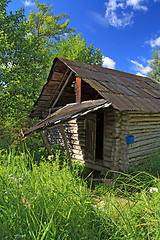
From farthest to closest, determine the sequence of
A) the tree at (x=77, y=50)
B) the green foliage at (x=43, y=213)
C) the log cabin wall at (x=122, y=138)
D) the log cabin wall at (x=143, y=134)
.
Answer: the tree at (x=77, y=50) < the log cabin wall at (x=143, y=134) < the log cabin wall at (x=122, y=138) < the green foliage at (x=43, y=213)

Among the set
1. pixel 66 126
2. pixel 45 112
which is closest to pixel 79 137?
pixel 66 126

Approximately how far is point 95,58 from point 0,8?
13.9 metres

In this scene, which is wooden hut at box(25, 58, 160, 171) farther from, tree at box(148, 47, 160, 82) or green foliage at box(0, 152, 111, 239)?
tree at box(148, 47, 160, 82)

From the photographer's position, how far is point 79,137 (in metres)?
8.83

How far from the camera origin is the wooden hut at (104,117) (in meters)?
6.07

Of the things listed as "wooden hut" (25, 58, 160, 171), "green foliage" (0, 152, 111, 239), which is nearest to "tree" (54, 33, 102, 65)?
"wooden hut" (25, 58, 160, 171)

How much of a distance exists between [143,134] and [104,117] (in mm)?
1831

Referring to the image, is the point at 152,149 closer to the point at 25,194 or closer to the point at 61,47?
the point at 25,194

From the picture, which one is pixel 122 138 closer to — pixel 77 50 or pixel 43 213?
pixel 43 213

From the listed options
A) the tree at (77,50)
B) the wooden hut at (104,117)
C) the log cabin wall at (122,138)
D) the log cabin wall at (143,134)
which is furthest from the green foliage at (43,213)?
the tree at (77,50)

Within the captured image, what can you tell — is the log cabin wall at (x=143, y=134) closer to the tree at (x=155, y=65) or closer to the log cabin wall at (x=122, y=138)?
the log cabin wall at (x=122, y=138)

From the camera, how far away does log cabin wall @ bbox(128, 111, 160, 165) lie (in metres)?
6.94

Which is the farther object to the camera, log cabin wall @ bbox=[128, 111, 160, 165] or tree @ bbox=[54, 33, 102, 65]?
tree @ bbox=[54, 33, 102, 65]

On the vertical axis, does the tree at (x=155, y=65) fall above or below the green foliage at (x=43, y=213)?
above
